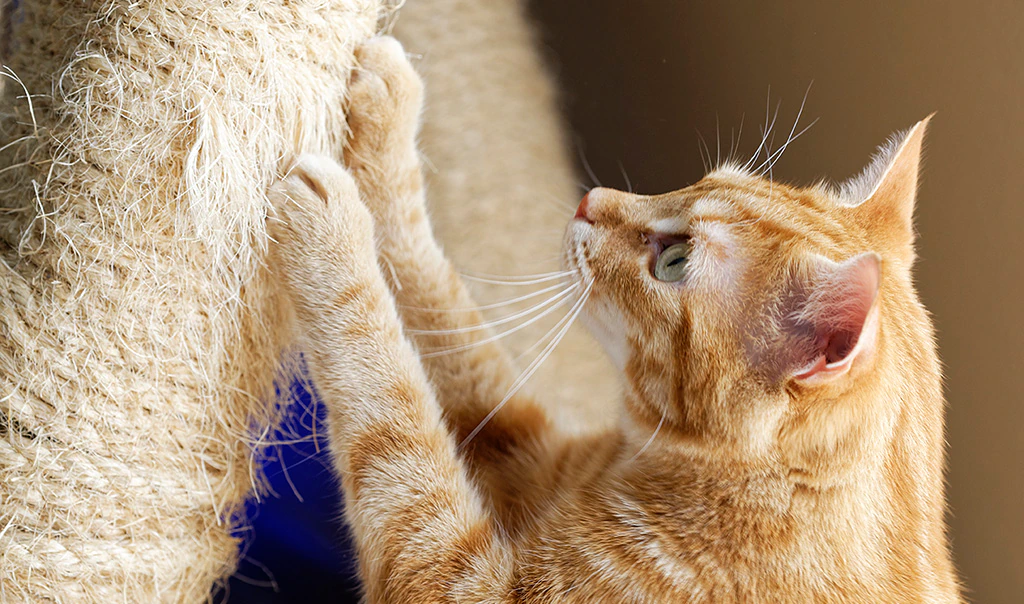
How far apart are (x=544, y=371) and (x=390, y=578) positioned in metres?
0.65

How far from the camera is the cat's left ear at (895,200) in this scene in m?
0.85

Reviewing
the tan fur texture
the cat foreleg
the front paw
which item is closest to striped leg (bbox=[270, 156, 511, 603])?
the front paw

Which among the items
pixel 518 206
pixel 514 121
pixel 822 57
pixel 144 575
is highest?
pixel 822 57

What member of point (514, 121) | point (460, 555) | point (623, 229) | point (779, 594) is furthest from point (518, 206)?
point (779, 594)

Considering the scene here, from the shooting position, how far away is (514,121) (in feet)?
4.34

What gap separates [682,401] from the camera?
2.60 ft

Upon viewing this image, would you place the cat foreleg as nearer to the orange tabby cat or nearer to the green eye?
the orange tabby cat

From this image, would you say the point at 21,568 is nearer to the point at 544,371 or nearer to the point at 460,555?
the point at 460,555

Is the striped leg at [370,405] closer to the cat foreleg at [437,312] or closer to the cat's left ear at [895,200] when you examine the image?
the cat foreleg at [437,312]

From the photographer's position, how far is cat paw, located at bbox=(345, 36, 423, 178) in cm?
96

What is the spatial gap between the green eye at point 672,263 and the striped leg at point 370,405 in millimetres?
337

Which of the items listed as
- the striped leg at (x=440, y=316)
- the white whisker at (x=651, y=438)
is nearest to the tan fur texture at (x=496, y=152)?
the striped leg at (x=440, y=316)

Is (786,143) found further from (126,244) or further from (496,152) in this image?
(126,244)

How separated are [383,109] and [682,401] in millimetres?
548
